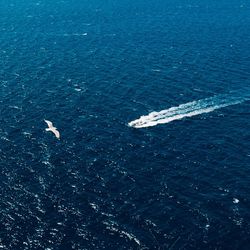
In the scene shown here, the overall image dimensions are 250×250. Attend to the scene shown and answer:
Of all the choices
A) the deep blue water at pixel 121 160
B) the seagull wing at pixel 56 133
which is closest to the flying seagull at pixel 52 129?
the seagull wing at pixel 56 133

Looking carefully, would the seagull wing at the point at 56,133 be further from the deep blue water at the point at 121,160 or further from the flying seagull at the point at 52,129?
the deep blue water at the point at 121,160

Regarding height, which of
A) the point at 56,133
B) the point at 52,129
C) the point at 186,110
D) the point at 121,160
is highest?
the point at 52,129

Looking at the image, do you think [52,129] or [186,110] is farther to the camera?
[186,110]

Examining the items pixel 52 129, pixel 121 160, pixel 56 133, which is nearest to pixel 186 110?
pixel 121 160

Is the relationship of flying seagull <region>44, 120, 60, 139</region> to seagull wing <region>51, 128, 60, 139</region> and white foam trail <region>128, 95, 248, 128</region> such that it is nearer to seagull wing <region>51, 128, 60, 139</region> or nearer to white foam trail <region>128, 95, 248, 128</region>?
seagull wing <region>51, 128, 60, 139</region>

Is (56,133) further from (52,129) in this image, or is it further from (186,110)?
(186,110)
